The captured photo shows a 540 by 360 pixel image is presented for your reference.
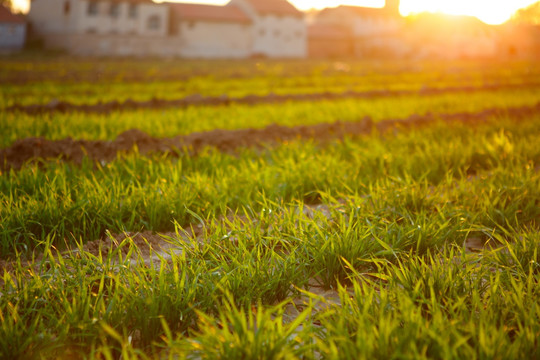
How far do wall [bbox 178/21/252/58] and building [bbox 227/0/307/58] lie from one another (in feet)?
4.35

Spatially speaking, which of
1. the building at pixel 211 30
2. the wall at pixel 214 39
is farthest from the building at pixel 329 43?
the wall at pixel 214 39

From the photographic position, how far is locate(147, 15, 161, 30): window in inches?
1751

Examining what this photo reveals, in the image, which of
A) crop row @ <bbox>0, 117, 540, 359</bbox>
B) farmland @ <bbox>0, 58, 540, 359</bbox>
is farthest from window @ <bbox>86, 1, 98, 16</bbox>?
crop row @ <bbox>0, 117, 540, 359</bbox>

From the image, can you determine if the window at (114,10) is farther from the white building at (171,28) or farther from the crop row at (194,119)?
the crop row at (194,119)

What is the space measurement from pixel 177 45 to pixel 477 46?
109 feet

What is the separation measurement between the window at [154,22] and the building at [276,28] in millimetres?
9946

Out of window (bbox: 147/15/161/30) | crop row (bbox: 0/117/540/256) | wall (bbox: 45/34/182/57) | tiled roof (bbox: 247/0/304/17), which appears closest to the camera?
crop row (bbox: 0/117/540/256)

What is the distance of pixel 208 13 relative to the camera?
154 feet

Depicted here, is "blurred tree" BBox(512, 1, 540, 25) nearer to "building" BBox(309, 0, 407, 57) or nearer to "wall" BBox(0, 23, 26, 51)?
"building" BBox(309, 0, 407, 57)

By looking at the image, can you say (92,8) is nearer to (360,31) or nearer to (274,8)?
(274,8)

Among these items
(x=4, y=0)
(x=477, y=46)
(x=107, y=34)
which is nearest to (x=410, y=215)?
(x=107, y=34)

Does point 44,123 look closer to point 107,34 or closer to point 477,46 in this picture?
point 107,34

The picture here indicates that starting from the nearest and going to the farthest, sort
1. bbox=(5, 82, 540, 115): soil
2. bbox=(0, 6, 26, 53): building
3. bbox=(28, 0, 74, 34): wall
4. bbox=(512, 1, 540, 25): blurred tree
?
bbox=(5, 82, 540, 115): soil, bbox=(0, 6, 26, 53): building, bbox=(28, 0, 74, 34): wall, bbox=(512, 1, 540, 25): blurred tree

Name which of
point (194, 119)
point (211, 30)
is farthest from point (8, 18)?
point (194, 119)
